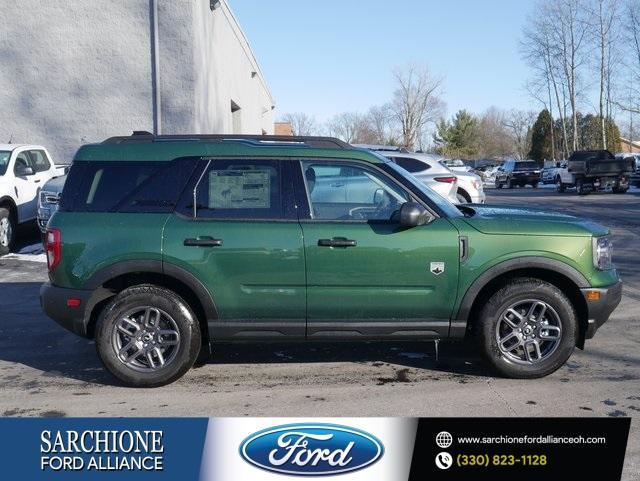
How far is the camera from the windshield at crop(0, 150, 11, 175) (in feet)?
40.7

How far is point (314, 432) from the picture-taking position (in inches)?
144

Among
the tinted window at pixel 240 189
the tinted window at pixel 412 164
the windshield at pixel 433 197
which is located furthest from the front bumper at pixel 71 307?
the tinted window at pixel 412 164

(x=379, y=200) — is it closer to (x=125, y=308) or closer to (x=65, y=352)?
(x=125, y=308)

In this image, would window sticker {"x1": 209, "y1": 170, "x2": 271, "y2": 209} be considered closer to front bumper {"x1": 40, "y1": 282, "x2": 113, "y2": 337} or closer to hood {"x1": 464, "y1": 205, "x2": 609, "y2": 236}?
front bumper {"x1": 40, "y1": 282, "x2": 113, "y2": 337}

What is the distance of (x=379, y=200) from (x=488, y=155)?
9152cm

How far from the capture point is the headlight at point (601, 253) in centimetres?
522

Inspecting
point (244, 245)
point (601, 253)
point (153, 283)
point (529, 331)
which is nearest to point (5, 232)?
point (153, 283)

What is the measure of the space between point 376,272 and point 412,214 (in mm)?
545

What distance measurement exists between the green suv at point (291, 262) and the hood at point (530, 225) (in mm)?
16

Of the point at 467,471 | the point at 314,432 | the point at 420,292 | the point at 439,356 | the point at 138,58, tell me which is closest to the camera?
the point at 467,471

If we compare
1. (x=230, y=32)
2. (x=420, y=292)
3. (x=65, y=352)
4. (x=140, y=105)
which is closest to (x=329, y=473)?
(x=420, y=292)

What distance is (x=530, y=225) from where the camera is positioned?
5.21 meters

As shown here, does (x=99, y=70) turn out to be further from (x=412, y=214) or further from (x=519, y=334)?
(x=519, y=334)

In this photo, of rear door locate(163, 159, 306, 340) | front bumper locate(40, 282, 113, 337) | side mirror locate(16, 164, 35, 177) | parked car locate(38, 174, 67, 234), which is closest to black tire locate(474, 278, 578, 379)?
rear door locate(163, 159, 306, 340)
